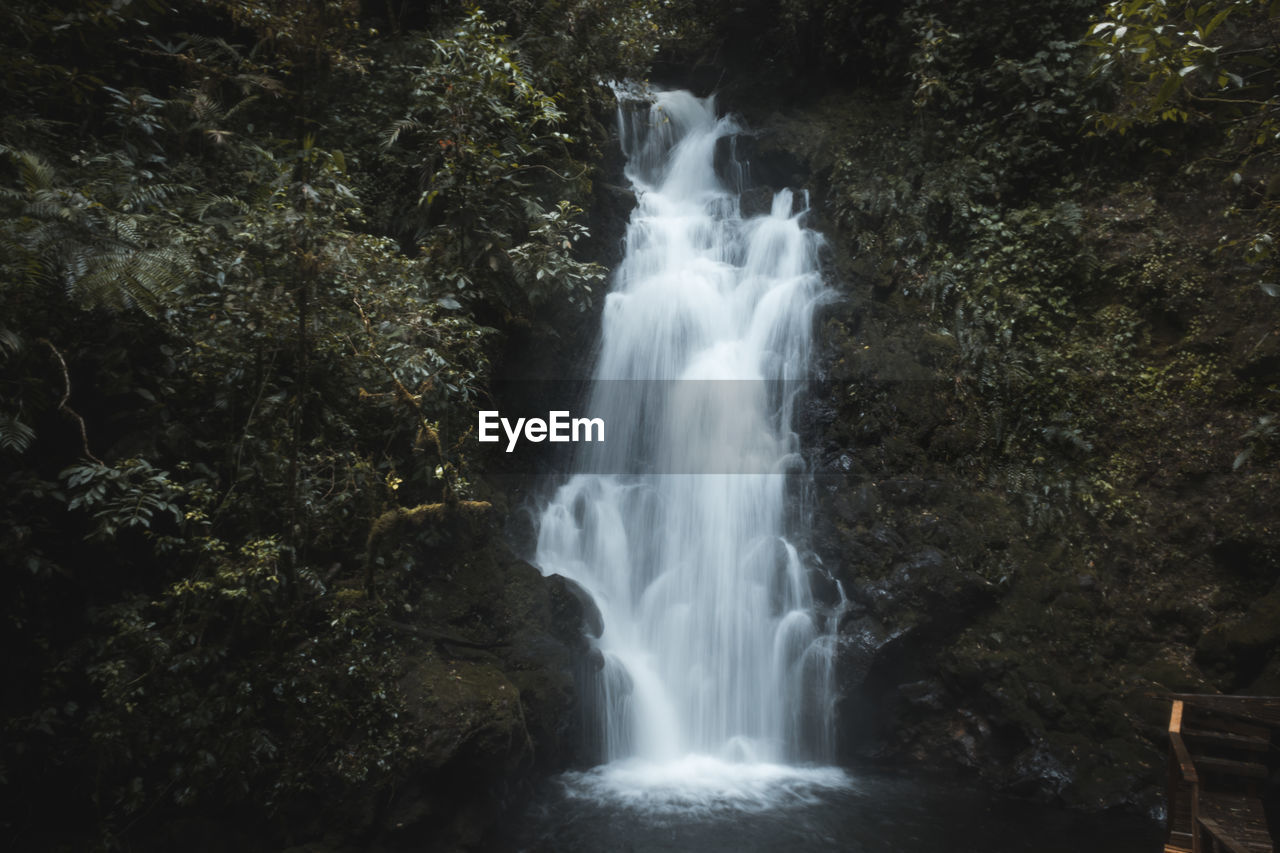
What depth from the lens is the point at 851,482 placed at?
8.73 meters

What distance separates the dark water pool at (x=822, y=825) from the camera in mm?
5883

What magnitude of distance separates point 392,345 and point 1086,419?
7.93 metres

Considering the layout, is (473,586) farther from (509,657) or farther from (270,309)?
(270,309)

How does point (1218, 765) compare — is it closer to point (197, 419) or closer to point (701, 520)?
point (701, 520)

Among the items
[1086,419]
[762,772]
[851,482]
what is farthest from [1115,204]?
[762,772]

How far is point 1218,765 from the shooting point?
4.87 meters

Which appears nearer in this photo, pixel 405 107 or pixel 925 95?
pixel 405 107

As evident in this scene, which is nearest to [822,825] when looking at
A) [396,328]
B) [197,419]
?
[396,328]

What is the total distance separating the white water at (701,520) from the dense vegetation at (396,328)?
118 centimetres

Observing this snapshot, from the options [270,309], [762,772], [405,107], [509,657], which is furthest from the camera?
[405,107]

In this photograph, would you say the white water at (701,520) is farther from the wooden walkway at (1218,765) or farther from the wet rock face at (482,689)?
the wooden walkway at (1218,765)

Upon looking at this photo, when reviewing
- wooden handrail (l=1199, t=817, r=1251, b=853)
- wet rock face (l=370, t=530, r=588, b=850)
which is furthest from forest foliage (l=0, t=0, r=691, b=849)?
wooden handrail (l=1199, t=817, r=1251, b=853)

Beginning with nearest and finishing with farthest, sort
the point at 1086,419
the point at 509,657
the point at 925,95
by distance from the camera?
1. the point at 509,657
2. the point at 1086,419
3. the point at 925,95

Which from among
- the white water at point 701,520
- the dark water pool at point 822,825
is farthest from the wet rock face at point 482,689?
the white water at point 701,520
